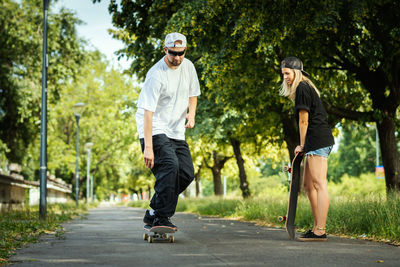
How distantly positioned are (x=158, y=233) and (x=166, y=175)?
710 millimetres

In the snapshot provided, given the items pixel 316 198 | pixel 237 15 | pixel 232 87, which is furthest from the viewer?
pixel 232 87

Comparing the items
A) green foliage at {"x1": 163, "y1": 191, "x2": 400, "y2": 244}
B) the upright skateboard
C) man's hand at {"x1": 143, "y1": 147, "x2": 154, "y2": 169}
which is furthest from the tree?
man's hand at {"x1": 143, "y1": 147, "x2": 154, "y2": 169}

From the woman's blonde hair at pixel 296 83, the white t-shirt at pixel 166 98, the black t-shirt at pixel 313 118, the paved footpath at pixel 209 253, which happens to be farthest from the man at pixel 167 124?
the black t-shirt at pixel 313 118

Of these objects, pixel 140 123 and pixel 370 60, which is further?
pixel 370 60

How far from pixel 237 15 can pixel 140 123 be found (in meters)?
5.70

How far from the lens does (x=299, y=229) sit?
29.2 ft

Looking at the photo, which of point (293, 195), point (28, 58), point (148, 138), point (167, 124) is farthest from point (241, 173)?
point (148, 138)

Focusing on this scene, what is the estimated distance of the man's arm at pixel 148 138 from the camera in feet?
20.3

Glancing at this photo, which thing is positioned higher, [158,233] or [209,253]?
[158,233]

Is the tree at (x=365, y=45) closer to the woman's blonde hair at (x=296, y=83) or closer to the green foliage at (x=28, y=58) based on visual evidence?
the woman's blonde hair at (x=296, y=83)

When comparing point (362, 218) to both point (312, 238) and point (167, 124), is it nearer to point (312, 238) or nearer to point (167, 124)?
point (312, 238)

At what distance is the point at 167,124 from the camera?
6.46 m

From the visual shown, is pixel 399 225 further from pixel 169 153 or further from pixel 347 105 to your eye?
pixel 347 105

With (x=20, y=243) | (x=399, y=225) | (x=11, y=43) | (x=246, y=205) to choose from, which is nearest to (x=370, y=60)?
(x=246, y=205)
